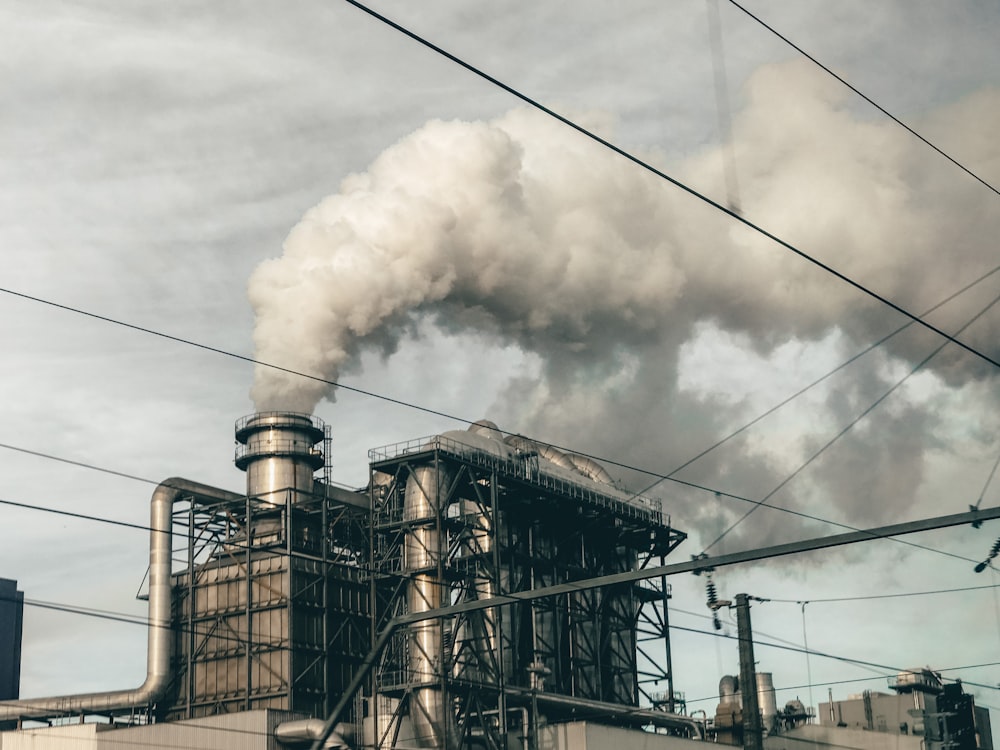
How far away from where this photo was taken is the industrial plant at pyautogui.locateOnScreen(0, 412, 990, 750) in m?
49.0

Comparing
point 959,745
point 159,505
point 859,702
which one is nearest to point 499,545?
point 159,505

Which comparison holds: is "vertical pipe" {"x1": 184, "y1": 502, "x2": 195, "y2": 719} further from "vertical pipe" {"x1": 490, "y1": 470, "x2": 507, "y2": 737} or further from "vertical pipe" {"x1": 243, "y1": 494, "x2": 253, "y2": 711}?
"vertical pipe" {"x1": 490, "y1": 470, "x2": 507, "y2": 737}

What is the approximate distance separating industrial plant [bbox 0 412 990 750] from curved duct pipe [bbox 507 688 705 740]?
11 centimetres

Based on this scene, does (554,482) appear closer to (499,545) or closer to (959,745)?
(499,545)

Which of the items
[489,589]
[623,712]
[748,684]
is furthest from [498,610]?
[748,684]

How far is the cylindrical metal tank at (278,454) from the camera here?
53.5 meters

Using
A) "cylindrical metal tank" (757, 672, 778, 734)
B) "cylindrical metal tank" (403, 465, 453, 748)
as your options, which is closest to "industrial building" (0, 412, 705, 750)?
"cylindrical metal tank" (403, 465, 453, 748)

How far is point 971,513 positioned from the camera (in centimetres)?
1786

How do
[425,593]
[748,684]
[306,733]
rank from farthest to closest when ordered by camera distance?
[425,593] < [306,733] < [748,684]

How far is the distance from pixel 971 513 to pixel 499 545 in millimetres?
36304

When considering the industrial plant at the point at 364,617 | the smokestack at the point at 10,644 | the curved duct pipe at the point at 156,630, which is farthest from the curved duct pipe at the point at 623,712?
the smokestack at the point at 10,644

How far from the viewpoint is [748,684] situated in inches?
1384

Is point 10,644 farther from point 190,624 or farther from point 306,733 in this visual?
point 306,733

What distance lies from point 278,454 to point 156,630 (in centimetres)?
803
